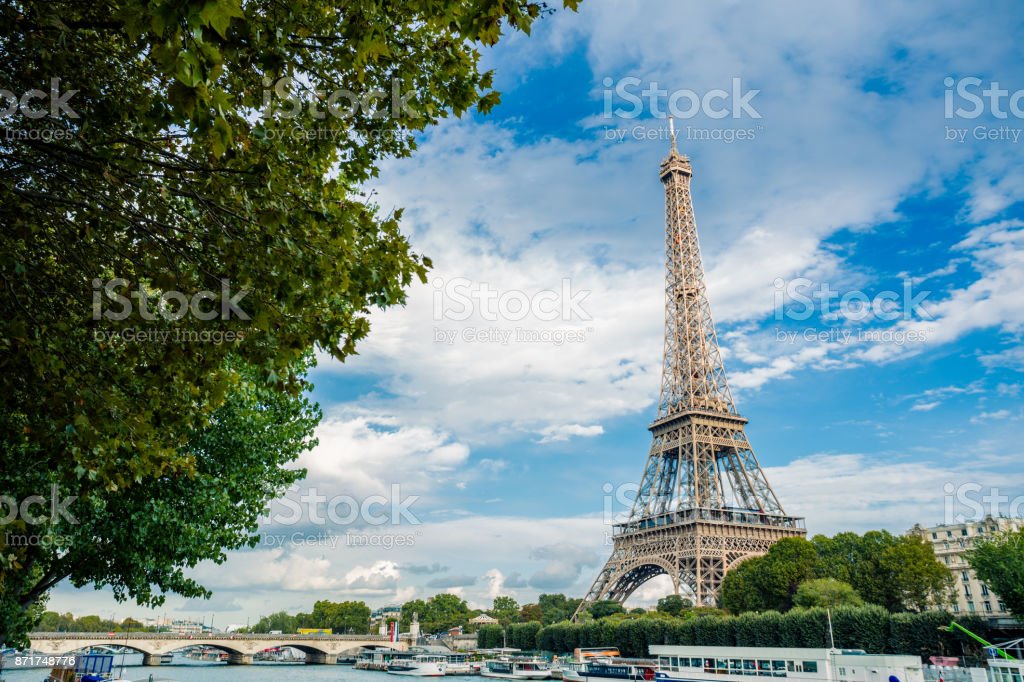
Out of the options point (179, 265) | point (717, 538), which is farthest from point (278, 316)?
point (717, 538)

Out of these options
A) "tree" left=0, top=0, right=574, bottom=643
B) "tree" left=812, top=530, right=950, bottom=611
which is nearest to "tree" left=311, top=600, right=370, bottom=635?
"tree" left=812, top=530, right=950, bottom=611

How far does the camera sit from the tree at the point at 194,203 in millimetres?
6762

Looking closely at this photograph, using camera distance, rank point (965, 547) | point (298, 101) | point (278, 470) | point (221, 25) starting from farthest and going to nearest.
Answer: point (965, 547)
point (278, 470)
point (298, 101)
point (221, 25)

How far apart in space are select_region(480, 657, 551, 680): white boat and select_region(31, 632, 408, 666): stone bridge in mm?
33948

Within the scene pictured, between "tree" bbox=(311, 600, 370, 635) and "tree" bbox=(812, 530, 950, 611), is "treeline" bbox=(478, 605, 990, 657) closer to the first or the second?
"tree" bbox=(812, 530, 950, 611)

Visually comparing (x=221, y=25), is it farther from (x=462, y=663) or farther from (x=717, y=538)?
(x=462, y=663)

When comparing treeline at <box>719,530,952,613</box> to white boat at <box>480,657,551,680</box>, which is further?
white boat at <box>480,657,551,680</box>

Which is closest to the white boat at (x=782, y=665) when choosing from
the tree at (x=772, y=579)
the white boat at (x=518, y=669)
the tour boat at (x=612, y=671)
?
the tour boat at (x=612, y=671)

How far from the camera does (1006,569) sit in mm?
45438

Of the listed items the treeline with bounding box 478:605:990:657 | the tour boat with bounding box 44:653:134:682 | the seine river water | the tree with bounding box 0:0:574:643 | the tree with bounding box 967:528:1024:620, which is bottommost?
the seine river water

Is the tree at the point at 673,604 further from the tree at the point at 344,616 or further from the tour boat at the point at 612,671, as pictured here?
the tree at the point at 344,616

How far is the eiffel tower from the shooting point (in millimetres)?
68500

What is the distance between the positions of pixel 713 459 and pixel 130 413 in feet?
237

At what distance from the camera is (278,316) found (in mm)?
7387
